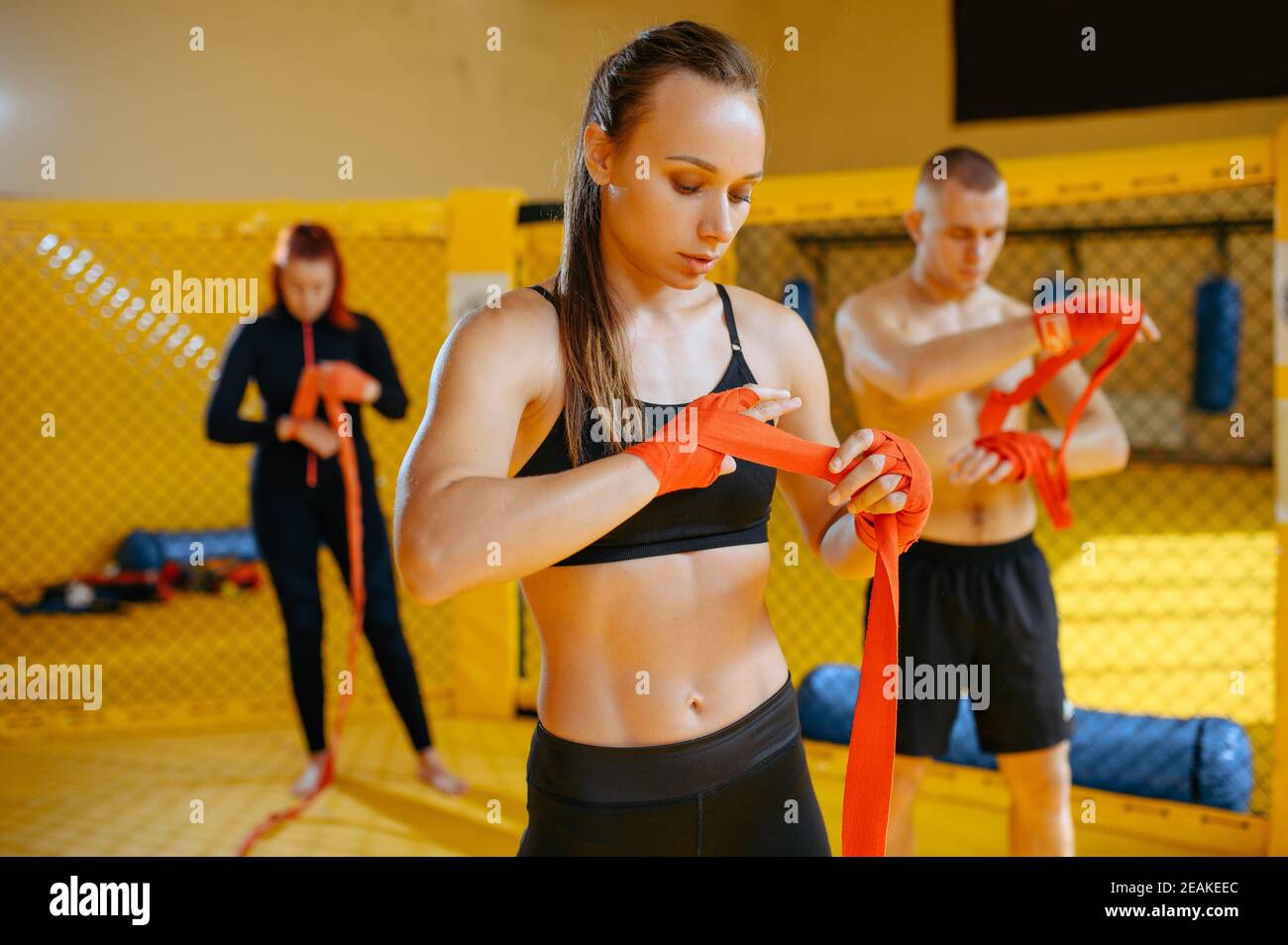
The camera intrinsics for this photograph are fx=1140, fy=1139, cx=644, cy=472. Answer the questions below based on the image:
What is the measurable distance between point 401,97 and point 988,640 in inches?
243

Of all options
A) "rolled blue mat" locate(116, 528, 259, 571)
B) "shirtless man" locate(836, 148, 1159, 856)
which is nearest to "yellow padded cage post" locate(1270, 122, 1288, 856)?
"shirtless man" locate(836, 148, 1159, 856)

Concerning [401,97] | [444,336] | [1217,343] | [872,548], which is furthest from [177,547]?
[1217,343]

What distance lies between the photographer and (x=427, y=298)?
6.05 m

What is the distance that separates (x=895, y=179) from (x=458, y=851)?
2152 millimetres

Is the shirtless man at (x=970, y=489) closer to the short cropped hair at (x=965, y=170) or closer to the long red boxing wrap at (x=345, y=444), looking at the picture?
the short cropped hair at (x=965, y=170)

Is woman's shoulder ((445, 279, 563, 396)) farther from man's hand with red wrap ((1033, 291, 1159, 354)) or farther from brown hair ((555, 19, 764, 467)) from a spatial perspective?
man's hand with red wrap ((1033, 291, 1159, 354))

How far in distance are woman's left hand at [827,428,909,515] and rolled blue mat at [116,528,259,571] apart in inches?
201

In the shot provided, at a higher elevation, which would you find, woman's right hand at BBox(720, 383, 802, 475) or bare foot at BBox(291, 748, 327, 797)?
woman's right hand at BBox(720, 383, 802, 475)

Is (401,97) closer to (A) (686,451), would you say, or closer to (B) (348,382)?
(B) (348,382)

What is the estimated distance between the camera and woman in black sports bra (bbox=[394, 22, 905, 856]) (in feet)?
3.98

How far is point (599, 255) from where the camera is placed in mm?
1376
